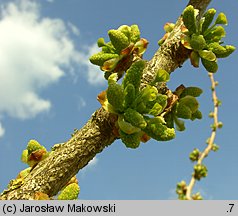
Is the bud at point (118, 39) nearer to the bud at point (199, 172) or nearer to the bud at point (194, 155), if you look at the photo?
the bud at point (199, 172)

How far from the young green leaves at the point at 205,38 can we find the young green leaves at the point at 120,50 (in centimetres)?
16

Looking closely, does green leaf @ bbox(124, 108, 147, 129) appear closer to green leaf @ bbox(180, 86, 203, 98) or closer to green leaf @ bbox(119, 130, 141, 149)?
green leaf @ bbox(119, 130, 141, 149)

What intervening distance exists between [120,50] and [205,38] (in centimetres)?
33

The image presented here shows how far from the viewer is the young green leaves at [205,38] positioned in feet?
4.63

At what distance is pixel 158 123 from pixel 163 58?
0.81ft

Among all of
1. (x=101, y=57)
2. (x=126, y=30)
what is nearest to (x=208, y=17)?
(x=126, y=30)

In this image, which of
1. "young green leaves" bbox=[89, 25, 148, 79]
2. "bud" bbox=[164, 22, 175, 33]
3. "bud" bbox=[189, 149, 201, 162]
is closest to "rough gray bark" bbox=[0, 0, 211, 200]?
"young green leaves" bbox=[89, 25, 148, 79]

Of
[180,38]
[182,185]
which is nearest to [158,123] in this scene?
[180,38]

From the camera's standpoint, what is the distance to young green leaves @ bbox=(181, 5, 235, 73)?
141 cm

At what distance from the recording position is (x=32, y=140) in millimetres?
1350

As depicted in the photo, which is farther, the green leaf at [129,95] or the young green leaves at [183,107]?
the young green leaves at [183,107]

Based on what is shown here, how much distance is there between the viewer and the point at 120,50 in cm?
142

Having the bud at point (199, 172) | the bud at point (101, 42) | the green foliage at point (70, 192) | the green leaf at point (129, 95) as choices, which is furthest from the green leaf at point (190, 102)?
the bud at point (199, 172)
